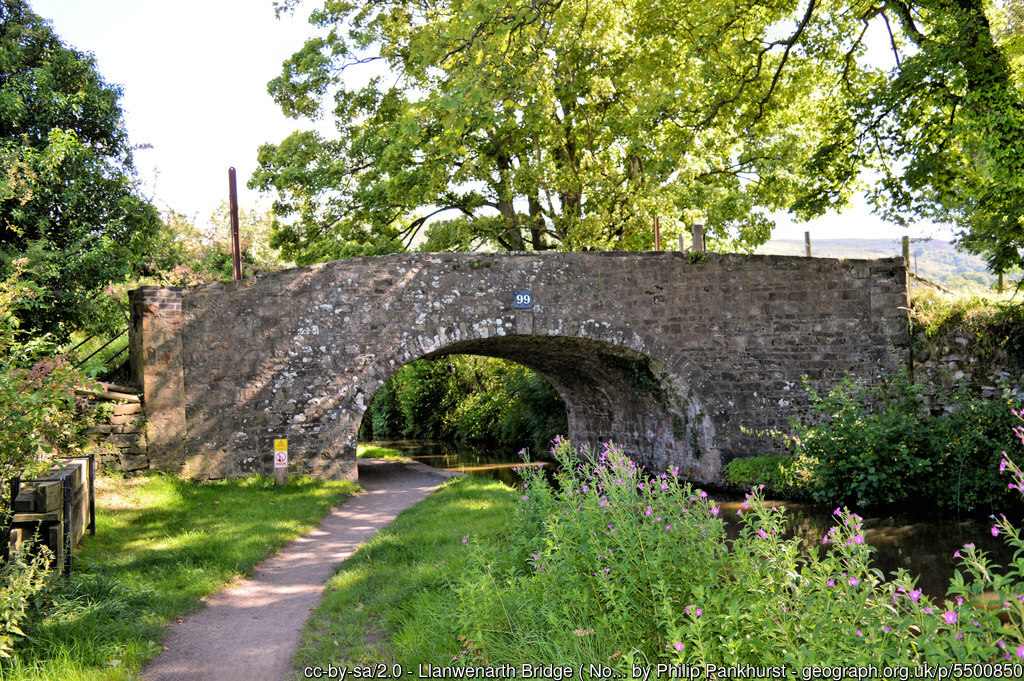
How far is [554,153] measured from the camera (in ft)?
53.2

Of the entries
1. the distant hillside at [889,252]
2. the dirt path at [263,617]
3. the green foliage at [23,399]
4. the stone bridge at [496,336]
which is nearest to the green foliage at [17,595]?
the green foliage at [23,399]

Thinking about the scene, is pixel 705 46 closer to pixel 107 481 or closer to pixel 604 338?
pixel 604 338

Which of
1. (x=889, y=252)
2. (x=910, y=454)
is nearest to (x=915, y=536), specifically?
(x=910, y=454)

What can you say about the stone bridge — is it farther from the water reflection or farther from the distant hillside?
the distant hillside

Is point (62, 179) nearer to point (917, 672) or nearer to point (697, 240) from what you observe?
point (697, 240)

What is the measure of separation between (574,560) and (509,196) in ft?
41.5

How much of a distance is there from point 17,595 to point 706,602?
343 cm

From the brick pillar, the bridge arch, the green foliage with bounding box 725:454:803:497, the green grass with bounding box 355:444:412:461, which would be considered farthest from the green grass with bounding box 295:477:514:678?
the green grass with bounding box 355:444:412:461

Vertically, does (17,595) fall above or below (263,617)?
above

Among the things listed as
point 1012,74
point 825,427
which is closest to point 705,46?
point 1012,74

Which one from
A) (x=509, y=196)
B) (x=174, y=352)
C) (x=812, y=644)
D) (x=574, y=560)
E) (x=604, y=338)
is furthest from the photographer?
(x=509, y=196)

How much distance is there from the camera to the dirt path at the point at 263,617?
4035mm

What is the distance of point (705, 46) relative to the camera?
10.5m

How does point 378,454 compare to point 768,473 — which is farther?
point 378,454
